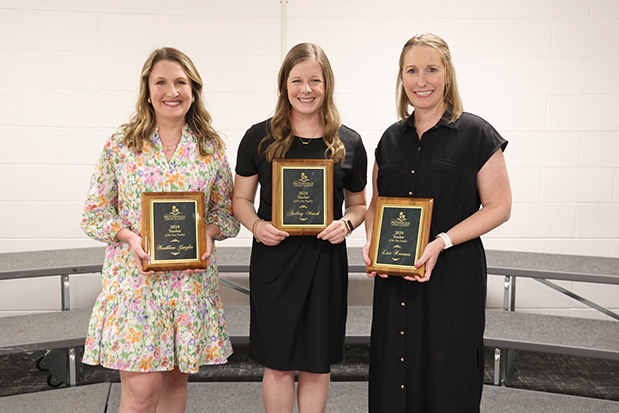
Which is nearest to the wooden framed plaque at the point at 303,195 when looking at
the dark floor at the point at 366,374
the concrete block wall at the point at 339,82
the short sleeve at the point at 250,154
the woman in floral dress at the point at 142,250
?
the short sleeve at the point at 250,154

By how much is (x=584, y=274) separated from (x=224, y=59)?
2.55m

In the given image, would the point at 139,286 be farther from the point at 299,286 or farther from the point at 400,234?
the point at 400,234

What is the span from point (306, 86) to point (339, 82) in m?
1.83

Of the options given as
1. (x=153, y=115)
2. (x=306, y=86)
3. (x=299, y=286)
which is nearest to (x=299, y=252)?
(x=299, y=286)

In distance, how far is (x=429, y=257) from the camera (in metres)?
1.61

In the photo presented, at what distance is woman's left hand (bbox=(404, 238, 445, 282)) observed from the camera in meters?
1.61

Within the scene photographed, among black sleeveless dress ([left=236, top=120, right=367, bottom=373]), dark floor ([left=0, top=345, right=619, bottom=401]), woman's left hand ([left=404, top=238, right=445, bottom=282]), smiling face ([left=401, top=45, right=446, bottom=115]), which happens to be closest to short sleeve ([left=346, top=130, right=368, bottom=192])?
black sleeveless dress ([left=236, top=120, right=367, bottom=373])

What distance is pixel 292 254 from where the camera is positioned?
187 centimetres

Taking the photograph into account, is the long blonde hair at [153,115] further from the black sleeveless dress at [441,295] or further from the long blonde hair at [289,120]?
the black sleeveless dress at [441,295]

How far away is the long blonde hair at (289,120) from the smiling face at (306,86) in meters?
0.02

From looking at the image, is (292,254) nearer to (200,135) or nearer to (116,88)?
(200,135)

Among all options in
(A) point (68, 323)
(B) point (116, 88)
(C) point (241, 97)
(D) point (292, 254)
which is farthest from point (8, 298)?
(D) point (292, 254)

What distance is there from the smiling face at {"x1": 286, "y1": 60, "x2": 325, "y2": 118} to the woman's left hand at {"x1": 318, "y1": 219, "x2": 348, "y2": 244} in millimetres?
409

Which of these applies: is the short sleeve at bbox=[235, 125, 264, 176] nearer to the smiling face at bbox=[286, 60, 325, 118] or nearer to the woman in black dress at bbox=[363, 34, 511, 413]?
the smiling face at bbox=[286, 60, 325, 118]
